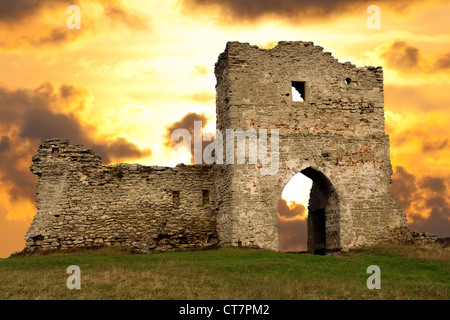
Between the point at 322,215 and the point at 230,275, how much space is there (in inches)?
413

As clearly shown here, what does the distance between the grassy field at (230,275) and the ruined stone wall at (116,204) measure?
110 centimetres

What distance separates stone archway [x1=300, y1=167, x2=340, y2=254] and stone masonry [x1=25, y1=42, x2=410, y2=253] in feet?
0.25

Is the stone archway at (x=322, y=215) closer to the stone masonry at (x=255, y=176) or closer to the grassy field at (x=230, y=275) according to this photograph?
the stone masonry at (x=255, y=176)

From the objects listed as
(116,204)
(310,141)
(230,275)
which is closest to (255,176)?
(310,141)

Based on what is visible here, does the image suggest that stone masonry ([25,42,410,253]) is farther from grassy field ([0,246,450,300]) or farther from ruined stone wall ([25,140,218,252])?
grassy field ([0,246,450,300])

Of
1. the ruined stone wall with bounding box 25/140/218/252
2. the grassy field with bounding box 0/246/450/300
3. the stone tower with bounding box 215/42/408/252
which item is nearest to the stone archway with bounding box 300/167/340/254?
the stone tower with bounding box 215/42/408/252

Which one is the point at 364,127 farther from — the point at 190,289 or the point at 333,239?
the point at 190,289

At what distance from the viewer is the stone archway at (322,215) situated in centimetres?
2377

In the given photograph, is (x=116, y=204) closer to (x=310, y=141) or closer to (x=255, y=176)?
(x=255, y=176)

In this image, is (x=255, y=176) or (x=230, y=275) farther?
(x=255, y=176)

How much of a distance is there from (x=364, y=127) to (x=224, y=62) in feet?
18.5

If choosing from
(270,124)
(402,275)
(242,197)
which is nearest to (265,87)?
(270,124)

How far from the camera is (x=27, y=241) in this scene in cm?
2359

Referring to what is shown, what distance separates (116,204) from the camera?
23906 millimetres
